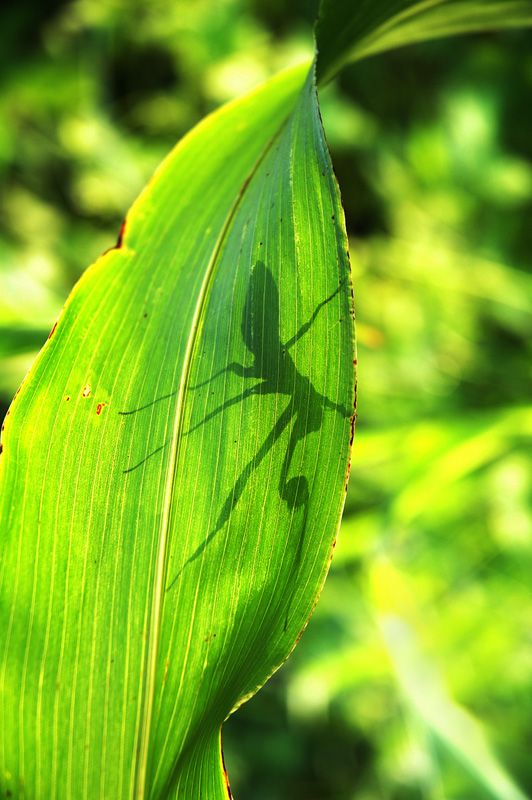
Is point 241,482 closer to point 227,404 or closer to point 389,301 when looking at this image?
point 227,404

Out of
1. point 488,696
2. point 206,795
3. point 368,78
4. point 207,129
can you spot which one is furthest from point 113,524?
point 368,78

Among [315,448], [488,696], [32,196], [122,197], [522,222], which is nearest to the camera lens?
[315,448]

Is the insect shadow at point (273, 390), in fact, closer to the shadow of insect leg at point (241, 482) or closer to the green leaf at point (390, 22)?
the shadow of insect leg at point (241, 482)

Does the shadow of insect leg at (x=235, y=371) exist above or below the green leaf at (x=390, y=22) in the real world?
below

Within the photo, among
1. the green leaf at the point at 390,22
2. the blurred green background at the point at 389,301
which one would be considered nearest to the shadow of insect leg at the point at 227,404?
the green leaf at the point at 390,22

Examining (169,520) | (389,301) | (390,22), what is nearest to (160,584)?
(169,520)

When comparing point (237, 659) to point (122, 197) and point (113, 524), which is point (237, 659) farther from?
point (122, 197)
